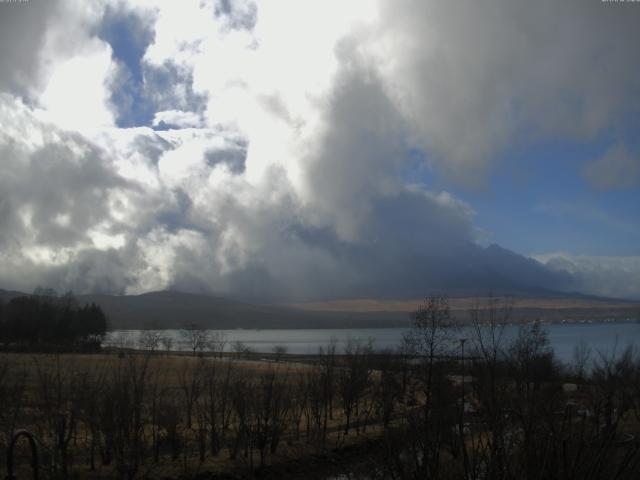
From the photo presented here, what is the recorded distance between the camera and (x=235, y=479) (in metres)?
28.6

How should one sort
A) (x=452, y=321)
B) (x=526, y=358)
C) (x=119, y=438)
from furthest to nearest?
1. (x=452, y=321)
2. (x=526, y=358)
3. (x=119, y=438)

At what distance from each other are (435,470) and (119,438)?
18.2 m

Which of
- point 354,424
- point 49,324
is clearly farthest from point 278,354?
point 354,424

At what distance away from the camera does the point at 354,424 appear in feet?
146

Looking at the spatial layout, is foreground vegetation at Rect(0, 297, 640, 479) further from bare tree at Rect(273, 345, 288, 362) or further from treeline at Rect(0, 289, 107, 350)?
treeline at Rect(0, 289, 107, 350)

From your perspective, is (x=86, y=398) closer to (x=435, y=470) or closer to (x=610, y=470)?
(x=435, y=470)

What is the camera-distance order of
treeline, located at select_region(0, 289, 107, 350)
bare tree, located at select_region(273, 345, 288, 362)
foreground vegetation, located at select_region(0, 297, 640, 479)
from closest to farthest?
foreground vegetation, located at select_region(0, 297, 640, 479)
bare tree, located at select_region(273, 345, 288, 362)
treeline, located at select_region(0, 289, 107, 350)

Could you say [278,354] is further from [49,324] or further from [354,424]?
[354,424]

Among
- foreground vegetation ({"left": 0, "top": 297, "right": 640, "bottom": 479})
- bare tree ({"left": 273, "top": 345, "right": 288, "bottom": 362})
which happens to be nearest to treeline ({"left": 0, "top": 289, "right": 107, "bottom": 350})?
bare tree ({"left": 273, "top": 345, "right": 288, "bottom": 362})

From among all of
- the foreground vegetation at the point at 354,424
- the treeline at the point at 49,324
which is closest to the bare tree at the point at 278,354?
the treeline at the point at 49,324

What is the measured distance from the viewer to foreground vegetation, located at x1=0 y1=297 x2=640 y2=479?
9797 millimetres

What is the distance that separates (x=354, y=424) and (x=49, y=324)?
122 metres

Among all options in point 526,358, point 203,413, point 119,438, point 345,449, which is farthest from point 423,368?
point 119,438

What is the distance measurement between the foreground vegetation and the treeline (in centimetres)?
9650
